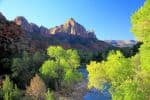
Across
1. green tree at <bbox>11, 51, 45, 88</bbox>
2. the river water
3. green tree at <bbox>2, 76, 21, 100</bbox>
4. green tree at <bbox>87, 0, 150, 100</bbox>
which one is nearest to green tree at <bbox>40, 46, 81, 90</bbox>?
green tree at <bbox>11, 51, 45, 88</bbox>

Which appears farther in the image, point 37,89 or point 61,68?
point 61,68

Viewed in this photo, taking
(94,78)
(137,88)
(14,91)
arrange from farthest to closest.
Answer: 1. (14,91)
2. (94,78)
3. (137,88)

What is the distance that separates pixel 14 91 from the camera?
64188 millimetres

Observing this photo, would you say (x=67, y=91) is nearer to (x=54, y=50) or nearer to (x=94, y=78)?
(x=54, y=50)

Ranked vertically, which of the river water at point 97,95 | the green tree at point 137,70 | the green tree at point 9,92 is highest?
the green tree at point 137,70

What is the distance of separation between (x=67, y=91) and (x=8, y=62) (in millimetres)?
13278

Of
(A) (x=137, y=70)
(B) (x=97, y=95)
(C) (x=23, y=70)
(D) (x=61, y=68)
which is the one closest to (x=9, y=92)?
(C) (x=23, y=70)

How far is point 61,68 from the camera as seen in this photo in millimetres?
82562

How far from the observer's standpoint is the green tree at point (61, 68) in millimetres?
81875

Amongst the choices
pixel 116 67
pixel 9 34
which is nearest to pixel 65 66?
pixel 9 34

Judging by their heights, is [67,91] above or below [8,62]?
below

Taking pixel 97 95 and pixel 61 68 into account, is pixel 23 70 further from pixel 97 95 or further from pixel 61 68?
pixel 97 95

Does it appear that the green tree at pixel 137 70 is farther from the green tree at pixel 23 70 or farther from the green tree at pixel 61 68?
the green tree at pixel 23 70

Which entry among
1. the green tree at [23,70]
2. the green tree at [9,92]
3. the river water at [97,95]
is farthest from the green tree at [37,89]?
the river water at [97,95]
